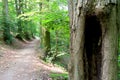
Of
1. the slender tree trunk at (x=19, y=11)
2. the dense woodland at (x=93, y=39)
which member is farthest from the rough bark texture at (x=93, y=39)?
the slender tree trunk at (x=19, y=11)

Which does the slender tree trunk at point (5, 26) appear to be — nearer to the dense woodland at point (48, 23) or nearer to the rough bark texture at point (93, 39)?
the dense woodland at point (48, 23)

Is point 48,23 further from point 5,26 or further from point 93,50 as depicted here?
point 5,26

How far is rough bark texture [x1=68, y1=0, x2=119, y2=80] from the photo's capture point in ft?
11.2

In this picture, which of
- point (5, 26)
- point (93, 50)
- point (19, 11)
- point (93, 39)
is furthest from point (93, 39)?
point (19, 11)

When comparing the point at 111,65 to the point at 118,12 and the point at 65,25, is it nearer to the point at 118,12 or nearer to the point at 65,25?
the point at 118,12

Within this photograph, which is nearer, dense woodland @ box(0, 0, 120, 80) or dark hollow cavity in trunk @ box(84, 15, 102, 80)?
dense woodland @ box(0, 0, 120, 80)

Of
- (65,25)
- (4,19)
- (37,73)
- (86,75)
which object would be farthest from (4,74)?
(4,19)

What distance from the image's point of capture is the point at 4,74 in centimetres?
1003

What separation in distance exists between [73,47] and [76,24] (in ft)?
1.27

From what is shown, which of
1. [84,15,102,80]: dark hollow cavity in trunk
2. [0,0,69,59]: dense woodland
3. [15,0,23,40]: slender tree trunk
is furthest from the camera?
[15,0,23,40]: slender tree trunk

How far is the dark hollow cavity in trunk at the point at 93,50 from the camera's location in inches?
144

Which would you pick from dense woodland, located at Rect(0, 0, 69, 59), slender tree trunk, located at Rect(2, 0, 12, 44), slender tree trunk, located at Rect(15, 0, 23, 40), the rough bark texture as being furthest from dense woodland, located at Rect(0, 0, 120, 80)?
slender tree trunk, located at Rect(15, 0, 23, 40)

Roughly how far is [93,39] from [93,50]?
0.61 feet

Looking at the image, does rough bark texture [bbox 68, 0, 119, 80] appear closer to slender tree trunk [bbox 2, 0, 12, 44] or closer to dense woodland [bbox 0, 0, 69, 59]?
dense woodland [bbox 0, 0, 69, 59]
